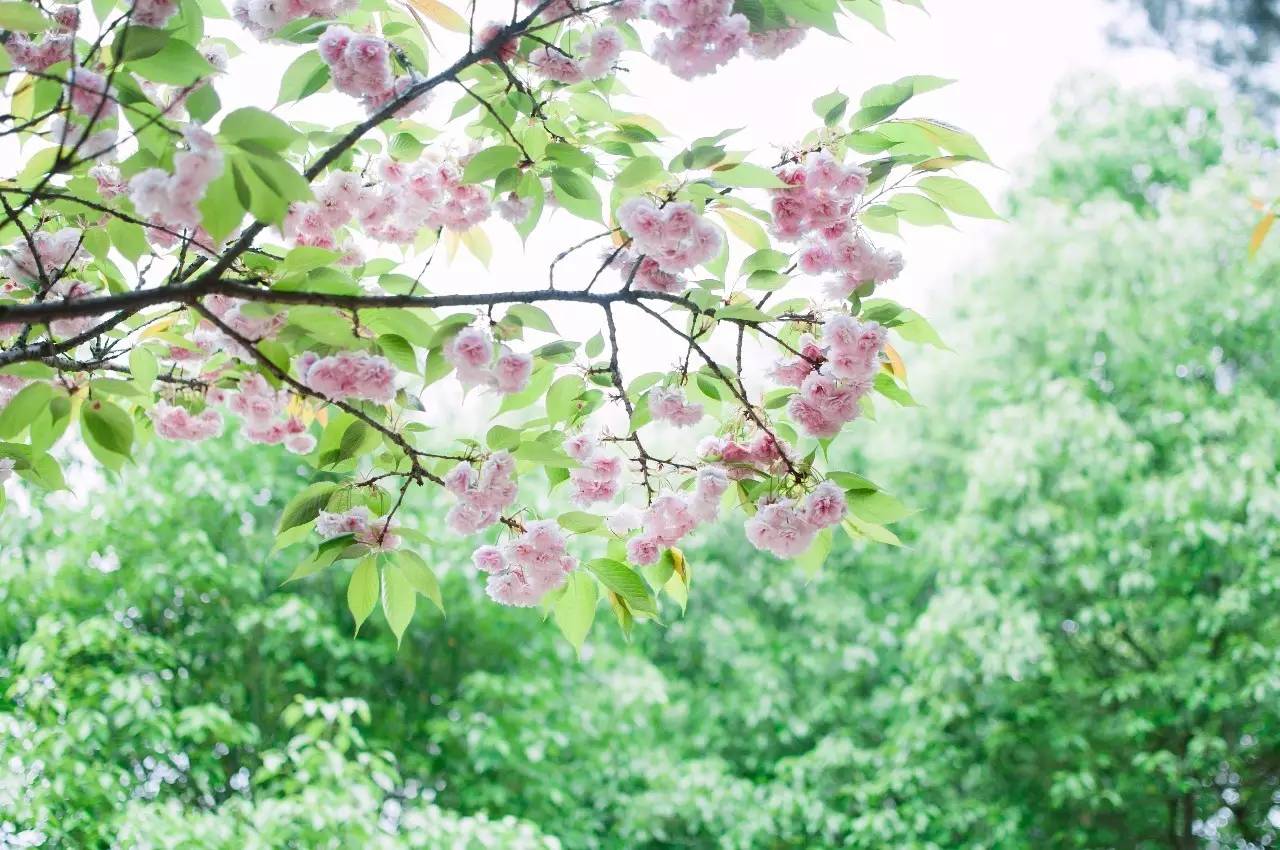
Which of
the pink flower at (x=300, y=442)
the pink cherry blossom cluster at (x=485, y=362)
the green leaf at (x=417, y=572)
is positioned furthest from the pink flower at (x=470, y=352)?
the pink flower at (x=300, y=442)

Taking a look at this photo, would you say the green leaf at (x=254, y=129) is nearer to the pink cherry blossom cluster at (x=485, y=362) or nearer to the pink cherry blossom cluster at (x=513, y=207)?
the pink cherry blossom cluster at (x=485, y=362)

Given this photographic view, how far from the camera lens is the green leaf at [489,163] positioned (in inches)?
43.8

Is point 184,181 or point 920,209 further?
point 920,209

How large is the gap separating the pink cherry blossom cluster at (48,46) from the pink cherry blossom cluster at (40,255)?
0.23 meters

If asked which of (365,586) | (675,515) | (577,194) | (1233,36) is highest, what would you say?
(1233,36)

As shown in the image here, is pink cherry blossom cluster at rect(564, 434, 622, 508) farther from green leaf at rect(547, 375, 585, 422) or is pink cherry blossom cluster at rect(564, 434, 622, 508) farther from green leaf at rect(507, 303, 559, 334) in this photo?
green leaf at rect(507, 303, 559, 334)

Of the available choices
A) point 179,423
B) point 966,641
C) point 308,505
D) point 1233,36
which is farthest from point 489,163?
point 966,641

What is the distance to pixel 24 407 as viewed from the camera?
1050mm

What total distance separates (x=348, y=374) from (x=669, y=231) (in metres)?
0.34

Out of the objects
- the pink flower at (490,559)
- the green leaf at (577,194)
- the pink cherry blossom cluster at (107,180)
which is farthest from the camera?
the pink flower at (490,559)

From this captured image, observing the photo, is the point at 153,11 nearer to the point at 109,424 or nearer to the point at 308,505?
the point at 109,424

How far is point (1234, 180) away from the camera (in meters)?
5.28

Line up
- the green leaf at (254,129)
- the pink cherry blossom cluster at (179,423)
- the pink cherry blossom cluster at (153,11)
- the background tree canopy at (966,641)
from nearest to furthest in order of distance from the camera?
the green leaf at (254,129) → the pink cherry blossom cluster at (153,11) → the pink cherry blossom cluster at (179,423) → the background tree canopy at (966,641)

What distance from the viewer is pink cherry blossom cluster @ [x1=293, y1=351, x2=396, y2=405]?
102 cm
